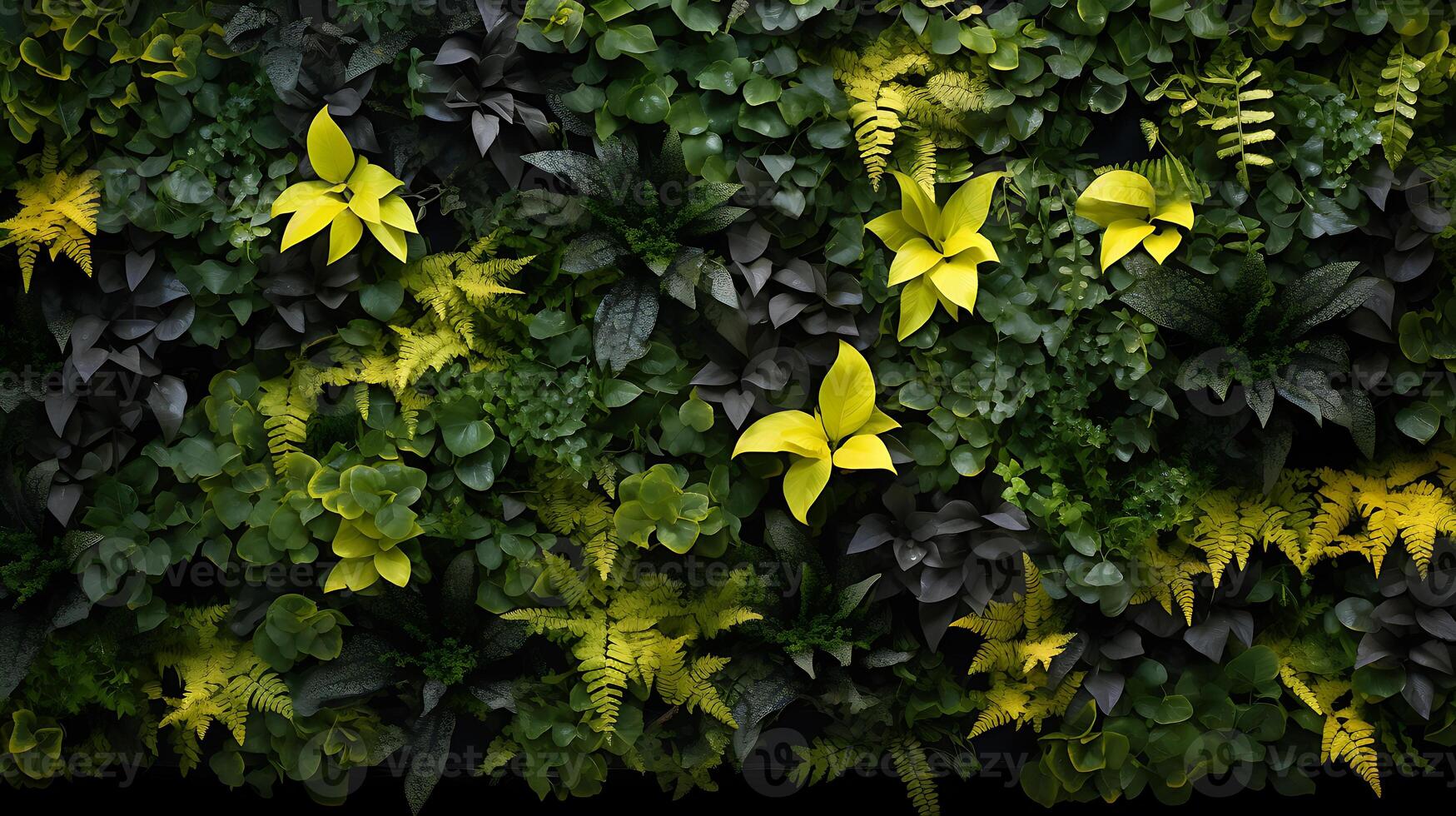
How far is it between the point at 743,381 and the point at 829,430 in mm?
292

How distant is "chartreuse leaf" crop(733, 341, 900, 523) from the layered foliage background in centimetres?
1

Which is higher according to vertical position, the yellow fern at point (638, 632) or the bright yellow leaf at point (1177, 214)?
the bright yellow leaf at point (1177, 214)

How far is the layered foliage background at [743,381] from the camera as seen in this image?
3174 mm

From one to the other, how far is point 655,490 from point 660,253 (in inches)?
26.9

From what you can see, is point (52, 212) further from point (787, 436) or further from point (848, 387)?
point (848, 387)

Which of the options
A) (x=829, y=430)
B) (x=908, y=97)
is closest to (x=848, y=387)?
(x=829, y=430)

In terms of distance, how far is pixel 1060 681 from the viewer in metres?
3.29

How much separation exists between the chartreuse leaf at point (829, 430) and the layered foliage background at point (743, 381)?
0.01 m

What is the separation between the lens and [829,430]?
10.6 feet

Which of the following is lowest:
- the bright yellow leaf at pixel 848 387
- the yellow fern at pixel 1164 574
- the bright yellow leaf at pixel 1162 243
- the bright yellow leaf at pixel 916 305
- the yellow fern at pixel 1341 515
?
the yellow fern at pixel 1164 574

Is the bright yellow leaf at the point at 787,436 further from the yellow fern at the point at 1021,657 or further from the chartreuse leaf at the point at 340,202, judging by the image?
the chartreuse leaf at the point at 340,202

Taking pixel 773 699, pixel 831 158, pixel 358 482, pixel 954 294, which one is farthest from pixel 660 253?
pixel 773 699

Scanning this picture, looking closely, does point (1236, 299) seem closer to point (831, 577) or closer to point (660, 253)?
point (831, 577)

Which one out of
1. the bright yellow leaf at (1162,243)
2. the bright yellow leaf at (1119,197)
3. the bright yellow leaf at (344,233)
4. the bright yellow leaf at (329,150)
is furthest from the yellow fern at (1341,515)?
the bright yellow leaf at (329,150)
